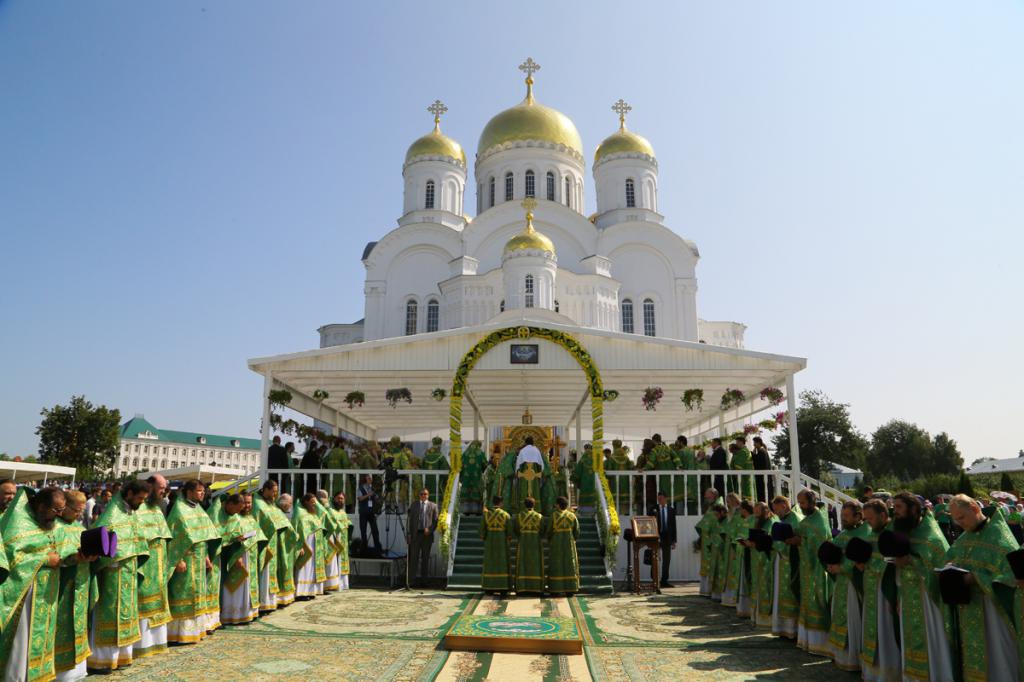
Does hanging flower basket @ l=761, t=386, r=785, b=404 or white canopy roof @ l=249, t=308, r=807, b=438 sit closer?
white canopy roof @ l=249, t=308, r=807, b=438

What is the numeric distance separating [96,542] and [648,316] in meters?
28.0

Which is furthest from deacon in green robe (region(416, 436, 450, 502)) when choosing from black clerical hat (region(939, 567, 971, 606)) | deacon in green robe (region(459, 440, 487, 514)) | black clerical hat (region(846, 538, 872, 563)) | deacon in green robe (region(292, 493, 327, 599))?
black clerical hat (region(939, 567, 971, 606))

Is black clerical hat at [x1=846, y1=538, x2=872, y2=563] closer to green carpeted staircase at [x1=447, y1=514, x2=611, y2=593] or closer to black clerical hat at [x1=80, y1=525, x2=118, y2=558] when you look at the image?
green carpeted staircase at [x1=447, y1=514, x2=611, y2=593]

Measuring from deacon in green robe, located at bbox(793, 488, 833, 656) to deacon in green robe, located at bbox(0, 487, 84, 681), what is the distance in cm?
693

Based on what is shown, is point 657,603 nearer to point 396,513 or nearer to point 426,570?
point 426,570

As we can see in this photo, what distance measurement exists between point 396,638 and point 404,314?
84.6ft

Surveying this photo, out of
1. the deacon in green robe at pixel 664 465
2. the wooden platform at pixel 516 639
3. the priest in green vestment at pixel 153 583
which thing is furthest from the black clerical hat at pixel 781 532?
the priest in green vestment at pixel 153 583

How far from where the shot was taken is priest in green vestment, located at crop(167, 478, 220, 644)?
7.42m

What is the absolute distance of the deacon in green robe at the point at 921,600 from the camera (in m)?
5.72

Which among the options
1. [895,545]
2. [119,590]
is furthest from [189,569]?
[895,545]

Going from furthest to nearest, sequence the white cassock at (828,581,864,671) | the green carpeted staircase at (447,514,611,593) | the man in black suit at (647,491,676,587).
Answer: the man in black suit at (647,491,676,587) → the green carpeted staircase at (447,514,611,593) → the white cassock at (828,581,864,671)

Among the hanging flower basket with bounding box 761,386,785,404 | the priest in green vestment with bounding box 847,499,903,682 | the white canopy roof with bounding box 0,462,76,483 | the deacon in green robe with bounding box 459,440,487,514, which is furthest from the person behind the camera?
the white canopy roof with bounding box 0,462,76,483

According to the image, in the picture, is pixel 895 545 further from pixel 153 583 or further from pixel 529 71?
pixel 529 71

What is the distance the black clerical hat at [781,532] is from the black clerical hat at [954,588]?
7.83 ft
